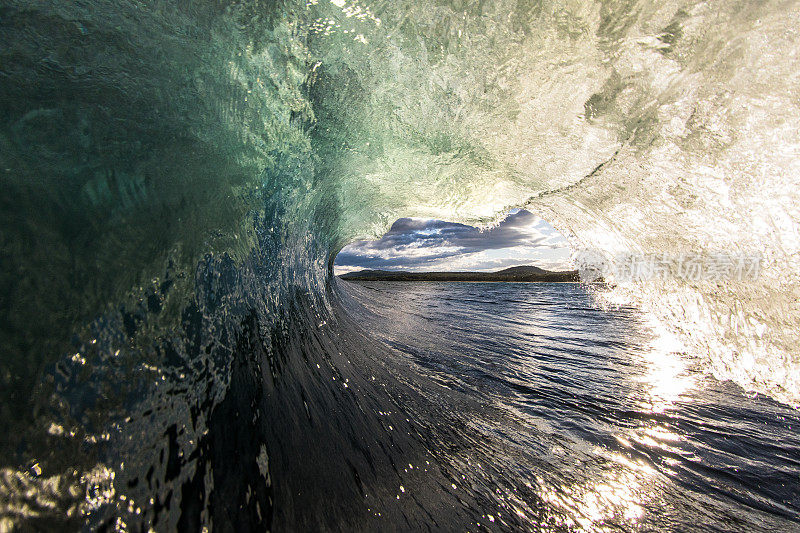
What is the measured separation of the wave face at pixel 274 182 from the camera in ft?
3.47

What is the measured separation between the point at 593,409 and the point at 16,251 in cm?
356

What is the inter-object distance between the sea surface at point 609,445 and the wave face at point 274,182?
37cm

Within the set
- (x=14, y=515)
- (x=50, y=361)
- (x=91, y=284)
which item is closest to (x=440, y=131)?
(x=91, y=284)

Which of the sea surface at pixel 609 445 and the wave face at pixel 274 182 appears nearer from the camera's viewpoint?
the wave face at pixel 274 182

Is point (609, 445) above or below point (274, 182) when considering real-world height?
below

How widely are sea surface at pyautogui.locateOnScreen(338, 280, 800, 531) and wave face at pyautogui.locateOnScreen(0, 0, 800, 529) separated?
0.37 m

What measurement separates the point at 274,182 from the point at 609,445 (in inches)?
122

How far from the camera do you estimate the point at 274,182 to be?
9.27 ft

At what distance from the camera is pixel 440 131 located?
9.66 ft

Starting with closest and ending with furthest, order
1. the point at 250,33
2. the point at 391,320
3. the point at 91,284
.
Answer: the point at 91,284 → the point at 250,33 → the point at 391,320

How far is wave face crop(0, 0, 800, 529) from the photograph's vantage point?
1.06 meters

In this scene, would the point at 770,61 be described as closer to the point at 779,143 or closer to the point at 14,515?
the point at 779,143

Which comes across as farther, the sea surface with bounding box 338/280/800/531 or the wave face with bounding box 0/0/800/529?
the sea surface with bounding box 338/280/800/531

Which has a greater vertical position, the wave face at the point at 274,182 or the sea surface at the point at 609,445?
the wave face at the point at 274,182
